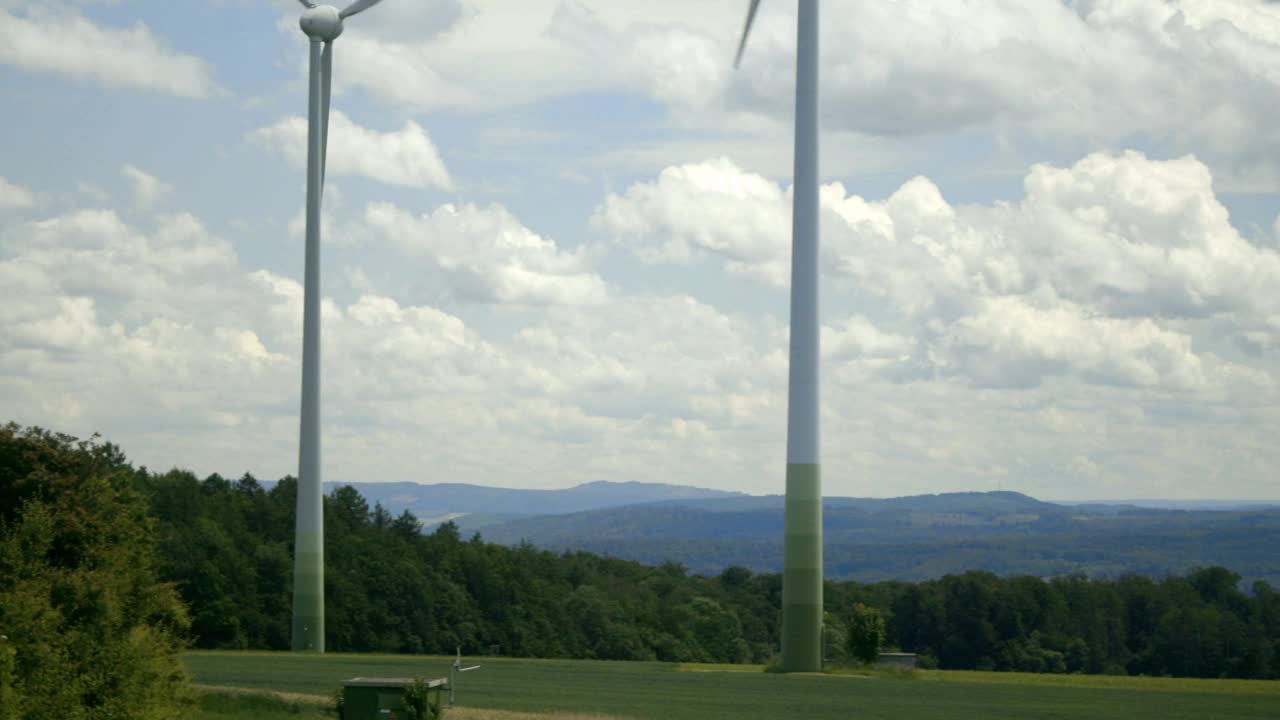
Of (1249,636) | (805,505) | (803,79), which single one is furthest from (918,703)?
(1249,636)

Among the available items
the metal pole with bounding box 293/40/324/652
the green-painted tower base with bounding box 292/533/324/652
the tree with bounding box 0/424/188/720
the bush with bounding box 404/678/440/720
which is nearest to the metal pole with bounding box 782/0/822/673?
the bush with bounding box 404/678/440/720

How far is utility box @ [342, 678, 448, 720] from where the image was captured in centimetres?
4434

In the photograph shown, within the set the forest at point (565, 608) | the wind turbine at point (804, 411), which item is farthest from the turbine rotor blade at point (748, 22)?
the forest at point (565, 608)

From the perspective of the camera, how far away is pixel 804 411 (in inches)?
2315

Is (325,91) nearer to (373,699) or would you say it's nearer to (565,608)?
(373,699)

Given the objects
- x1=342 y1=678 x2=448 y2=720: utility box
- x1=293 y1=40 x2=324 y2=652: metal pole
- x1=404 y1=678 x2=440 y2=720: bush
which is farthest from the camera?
x1=293 y1=40 x2=324 y2=652: metal pole

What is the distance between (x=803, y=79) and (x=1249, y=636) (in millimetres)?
92687

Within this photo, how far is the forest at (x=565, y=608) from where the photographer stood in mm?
125312

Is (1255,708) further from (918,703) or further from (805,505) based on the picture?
(805,505)

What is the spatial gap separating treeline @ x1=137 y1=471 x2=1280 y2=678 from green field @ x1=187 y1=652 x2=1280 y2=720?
54.8m

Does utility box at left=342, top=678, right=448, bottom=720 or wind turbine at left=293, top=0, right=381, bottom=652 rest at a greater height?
wind turbine at left=293, top=0, right=381, bottom=652

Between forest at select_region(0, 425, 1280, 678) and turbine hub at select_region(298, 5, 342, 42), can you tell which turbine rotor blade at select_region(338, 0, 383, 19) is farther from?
forest at select_region(0, 425, 1280, 678)

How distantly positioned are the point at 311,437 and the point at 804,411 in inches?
1013

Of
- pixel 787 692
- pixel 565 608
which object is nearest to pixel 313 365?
pixel 787 692
